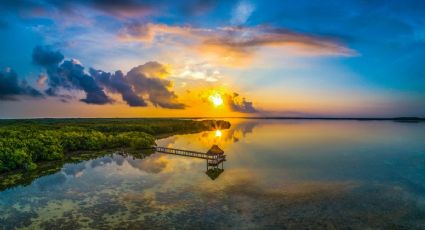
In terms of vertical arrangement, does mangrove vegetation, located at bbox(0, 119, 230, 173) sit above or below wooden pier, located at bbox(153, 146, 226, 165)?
above

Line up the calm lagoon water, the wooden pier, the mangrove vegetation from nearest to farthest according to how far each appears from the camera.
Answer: the calm lagoon water < the mangrove vegetation < the wooden pier

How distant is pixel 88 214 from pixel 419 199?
26486mm

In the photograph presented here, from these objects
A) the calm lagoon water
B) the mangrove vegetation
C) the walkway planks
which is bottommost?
the calm lagoon water

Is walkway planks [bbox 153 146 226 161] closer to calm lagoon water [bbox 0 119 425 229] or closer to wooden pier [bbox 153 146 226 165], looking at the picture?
wooden pier [bbox 153 146 226 165]

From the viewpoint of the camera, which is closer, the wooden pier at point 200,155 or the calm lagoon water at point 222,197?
the calm lagoon water at point 222,197

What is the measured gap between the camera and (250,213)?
70.4ft

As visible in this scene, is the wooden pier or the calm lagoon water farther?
the wooden pier

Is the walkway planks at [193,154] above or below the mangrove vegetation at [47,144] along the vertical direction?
below

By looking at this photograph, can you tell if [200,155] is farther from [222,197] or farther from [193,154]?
[222,197]

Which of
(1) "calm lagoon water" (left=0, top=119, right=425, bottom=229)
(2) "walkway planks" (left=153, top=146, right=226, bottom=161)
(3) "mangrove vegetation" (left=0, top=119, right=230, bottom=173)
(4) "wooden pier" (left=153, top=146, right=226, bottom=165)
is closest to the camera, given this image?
(1) "calm lagoon water" (left=0, top=119, right=425, bottom=229)

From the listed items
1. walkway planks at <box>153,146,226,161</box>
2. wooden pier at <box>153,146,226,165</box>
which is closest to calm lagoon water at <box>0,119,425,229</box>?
wooden pier at <box>153,146,226,165</box>

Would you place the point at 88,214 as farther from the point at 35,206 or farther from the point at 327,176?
the point at 327,176

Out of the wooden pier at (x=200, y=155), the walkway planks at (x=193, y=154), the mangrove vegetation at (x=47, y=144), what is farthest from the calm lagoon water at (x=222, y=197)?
the mangrove vegetation at (x=47, y=144)

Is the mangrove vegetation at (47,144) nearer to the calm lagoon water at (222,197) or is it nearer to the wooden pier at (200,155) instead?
the calm lagoon water at (222,197)
